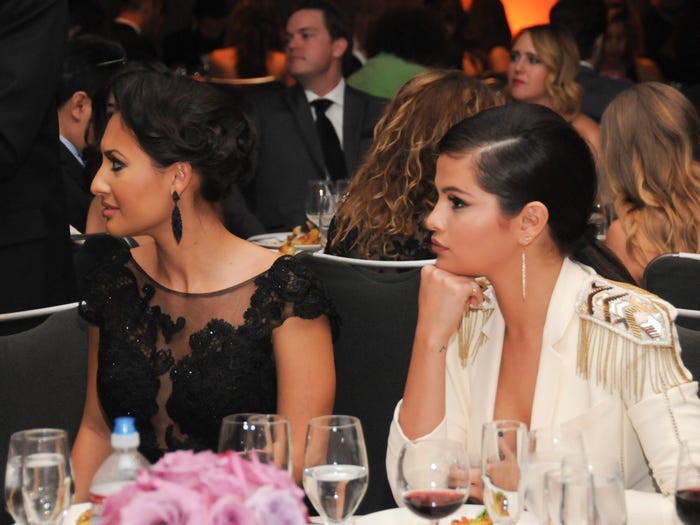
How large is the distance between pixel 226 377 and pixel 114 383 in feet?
0.88

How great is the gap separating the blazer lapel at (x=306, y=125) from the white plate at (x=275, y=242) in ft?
2.66

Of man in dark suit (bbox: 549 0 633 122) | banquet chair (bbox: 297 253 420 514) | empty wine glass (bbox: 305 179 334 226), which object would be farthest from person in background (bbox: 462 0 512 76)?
banquet chair (bbox: 297 253 420 514)

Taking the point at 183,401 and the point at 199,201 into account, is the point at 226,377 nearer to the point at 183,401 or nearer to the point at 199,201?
the point at 183,401

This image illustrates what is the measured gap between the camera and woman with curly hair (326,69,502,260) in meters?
3.70

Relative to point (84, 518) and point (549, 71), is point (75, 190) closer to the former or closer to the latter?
point (549, 71)

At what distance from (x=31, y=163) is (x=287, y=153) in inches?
110

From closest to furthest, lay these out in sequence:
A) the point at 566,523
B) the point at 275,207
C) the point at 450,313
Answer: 1. the point at 566,523
2. the point at 450,313
3. the point at 275,207

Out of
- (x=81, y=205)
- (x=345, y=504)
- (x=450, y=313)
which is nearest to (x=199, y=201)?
(x=450, y=313)

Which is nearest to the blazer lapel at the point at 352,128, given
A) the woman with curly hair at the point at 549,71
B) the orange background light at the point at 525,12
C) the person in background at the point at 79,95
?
the woman with curly hair at the point at 549,71

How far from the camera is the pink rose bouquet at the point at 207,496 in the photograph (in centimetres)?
131

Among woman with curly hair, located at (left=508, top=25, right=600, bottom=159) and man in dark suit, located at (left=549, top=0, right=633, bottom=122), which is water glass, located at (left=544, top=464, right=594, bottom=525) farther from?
man in dark suit, located at (left=549, top=0, right=633, bottom=122)

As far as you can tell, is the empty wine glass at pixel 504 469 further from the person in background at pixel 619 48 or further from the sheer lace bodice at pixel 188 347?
the person in background at pixel 619 48

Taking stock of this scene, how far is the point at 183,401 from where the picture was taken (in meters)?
2.66

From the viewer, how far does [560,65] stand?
6.35 metres
